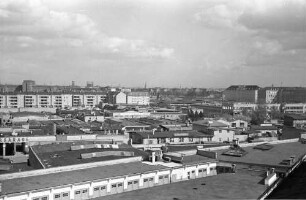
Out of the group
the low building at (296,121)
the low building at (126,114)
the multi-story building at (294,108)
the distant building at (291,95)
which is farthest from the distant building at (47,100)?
the distant building at (291,95)

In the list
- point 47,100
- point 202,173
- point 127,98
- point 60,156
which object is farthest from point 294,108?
point 60,156

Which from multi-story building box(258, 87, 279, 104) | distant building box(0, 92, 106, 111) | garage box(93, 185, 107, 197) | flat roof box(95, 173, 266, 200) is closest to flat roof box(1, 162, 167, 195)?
garage box(93, 185, 107, 197)

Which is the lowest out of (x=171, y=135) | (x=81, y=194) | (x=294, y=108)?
(x=81, y=194)

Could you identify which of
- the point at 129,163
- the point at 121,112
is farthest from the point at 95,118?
the point at 129,163

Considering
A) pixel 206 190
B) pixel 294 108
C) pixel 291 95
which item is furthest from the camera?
pixel 291 95

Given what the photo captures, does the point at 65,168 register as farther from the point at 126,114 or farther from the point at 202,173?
the point at 126,114

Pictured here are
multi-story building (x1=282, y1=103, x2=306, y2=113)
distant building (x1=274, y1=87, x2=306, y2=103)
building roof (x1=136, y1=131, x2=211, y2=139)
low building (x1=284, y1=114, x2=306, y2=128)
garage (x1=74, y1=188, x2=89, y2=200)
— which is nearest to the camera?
garage (x1=74, y1=188, x2=89, y2=200)

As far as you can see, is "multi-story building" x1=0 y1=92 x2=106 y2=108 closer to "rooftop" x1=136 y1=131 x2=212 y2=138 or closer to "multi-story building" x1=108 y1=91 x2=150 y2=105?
"multi-story building" x1=108 y1=91 x2=150 y2=105
